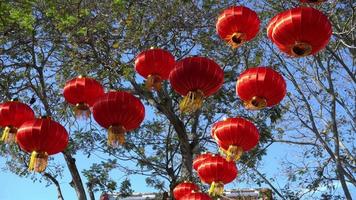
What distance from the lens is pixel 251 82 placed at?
480cm

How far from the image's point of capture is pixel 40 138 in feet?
16.4

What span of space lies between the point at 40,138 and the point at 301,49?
2.55m

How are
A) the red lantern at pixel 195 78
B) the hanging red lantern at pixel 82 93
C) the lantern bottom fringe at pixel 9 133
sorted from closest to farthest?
the red lantern at pixel 195 78, the hanging red lantern at pixel 82 93, the lantern bottom fringe at pixel 9 133

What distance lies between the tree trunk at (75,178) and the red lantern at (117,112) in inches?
141

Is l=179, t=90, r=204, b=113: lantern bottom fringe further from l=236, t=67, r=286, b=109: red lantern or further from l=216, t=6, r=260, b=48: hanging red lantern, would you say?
l=216, t=6, r=260, b=48: hanging red lantern

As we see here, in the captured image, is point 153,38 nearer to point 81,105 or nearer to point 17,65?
point 17,65

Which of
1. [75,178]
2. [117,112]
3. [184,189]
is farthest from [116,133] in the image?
[75,178]

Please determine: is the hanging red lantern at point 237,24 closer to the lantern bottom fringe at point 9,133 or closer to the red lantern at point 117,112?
the red lantern at point 117,112

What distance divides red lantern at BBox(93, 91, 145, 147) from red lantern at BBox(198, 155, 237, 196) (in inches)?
67.5

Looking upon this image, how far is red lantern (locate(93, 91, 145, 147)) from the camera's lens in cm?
469

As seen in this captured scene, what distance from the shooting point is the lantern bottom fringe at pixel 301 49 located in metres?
4.31

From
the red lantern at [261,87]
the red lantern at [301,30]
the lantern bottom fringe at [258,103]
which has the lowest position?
the lantern bottom fringe at [258,103]

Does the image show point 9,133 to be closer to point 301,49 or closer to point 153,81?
point 153,81

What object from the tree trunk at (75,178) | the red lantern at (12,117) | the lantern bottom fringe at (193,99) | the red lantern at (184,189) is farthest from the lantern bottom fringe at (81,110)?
the tree trunk at (75,178)
